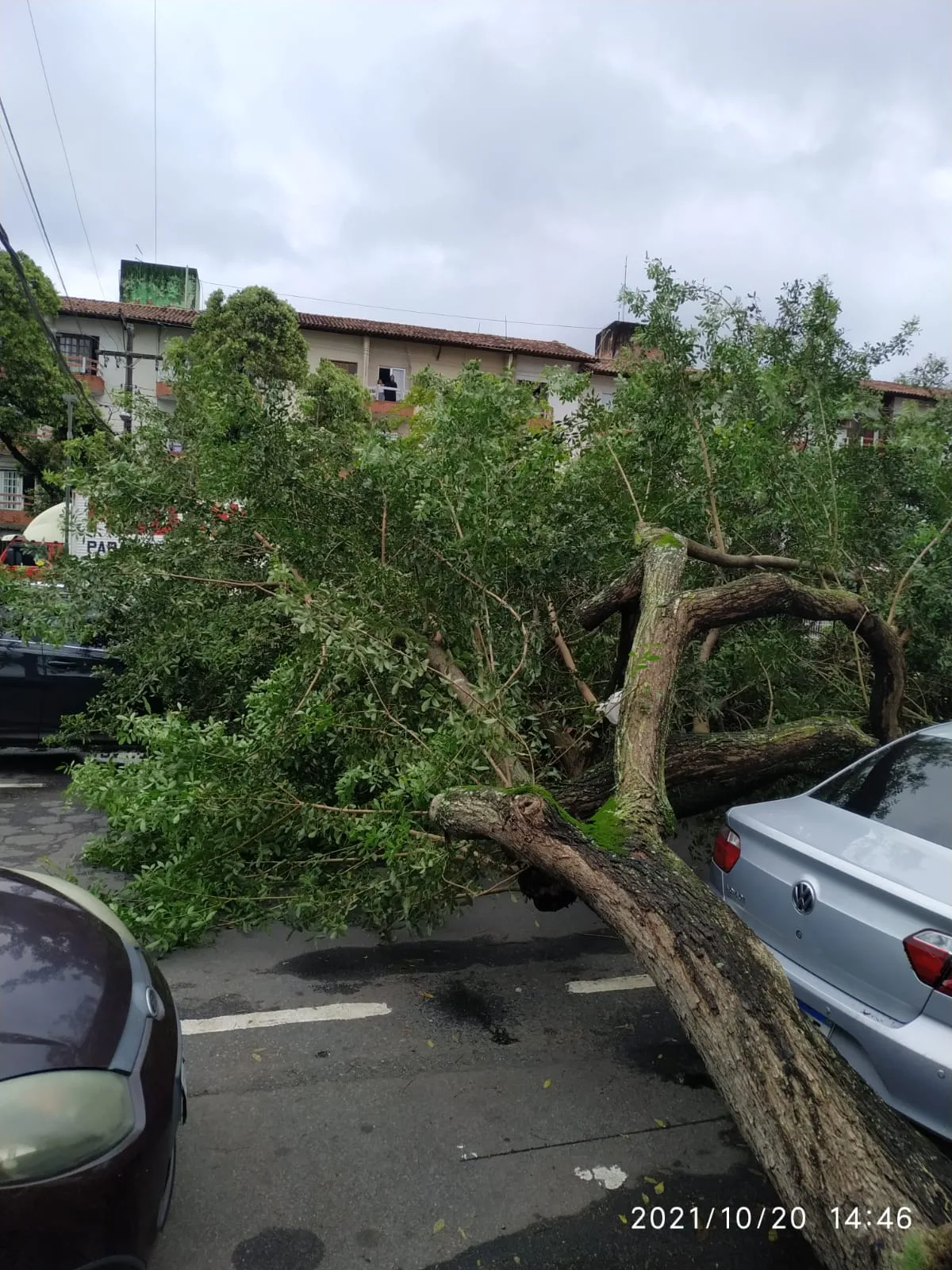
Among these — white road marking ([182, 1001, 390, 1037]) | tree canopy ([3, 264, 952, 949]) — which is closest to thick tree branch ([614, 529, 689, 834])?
tree canopy ([3, 264, 952, 949])

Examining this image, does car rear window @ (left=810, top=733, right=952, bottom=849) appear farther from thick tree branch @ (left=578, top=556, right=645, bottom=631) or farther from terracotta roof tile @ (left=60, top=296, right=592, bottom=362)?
terracotta roof tile @ (left=60, top=296, right=592, bottom=362)

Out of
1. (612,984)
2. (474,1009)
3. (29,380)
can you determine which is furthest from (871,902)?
(29,380)

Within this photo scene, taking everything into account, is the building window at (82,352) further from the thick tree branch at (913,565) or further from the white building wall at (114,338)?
the thick tree branch at (913,565)

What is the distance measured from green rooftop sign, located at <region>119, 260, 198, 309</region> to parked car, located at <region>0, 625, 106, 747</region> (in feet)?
83.6

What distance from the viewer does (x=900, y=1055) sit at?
2.54m

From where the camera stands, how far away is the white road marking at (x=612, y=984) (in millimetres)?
4230

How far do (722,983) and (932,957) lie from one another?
0.65 meters

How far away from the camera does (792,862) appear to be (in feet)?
10.4

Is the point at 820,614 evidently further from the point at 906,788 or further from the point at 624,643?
the point at 906,788

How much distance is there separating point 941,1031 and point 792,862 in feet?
2.54

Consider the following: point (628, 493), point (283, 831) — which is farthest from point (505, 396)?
point (283, 831)

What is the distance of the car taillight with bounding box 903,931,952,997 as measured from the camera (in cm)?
249

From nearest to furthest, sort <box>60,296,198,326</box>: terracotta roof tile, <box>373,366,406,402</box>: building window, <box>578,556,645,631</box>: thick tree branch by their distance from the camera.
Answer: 1. <box>578,556,645,631</box>: thick tree branch
2. <box>60,296,198,326</box>: terracotta roof tile
3. <box>373,366,406,402</box>: building window

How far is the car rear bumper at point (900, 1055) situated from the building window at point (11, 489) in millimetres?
30917
